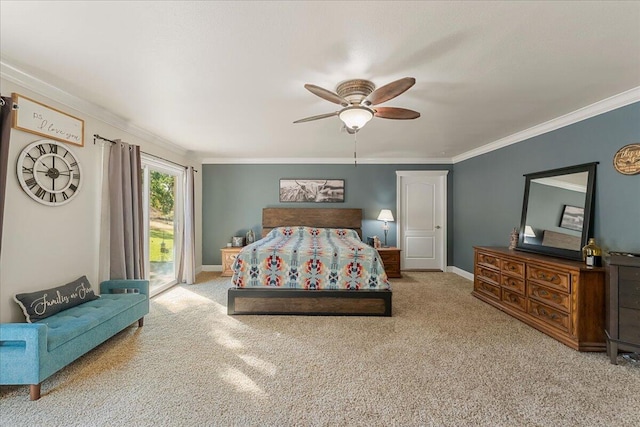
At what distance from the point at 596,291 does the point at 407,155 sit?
369 cm

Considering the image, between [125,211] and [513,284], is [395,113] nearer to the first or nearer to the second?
[513,284]

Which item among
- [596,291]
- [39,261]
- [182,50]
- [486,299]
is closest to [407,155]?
[486,299]

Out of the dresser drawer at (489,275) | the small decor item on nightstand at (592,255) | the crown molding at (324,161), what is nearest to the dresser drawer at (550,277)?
the small decor item on nightstand at (592,255)

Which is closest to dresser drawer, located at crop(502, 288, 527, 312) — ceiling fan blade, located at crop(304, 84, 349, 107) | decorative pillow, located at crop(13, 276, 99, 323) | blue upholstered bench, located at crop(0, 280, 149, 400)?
ceiling fan blade, located at crop(304, 84, 349, 107)

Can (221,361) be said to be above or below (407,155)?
below

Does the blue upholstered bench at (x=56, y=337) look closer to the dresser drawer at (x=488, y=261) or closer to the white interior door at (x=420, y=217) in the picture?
the dresser drawer at (x=488, y=261)

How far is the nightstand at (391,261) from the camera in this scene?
5.39m

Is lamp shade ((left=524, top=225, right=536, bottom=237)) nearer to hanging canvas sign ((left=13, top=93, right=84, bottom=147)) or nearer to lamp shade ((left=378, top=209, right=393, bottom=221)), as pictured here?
lamp shade ((left=378, top=209, right=393, bottom=221))

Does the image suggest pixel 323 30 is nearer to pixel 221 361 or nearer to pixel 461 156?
pixel 221 361

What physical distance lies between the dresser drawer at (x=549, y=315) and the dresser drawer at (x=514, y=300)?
0.30 feet

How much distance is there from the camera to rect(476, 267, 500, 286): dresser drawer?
145 inches

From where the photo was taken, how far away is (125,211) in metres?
3.31

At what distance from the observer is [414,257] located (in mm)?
5973

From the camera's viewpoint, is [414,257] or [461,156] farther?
[414,257]
